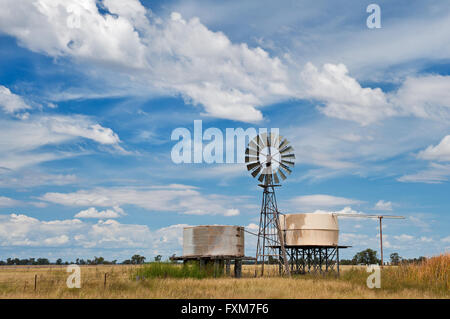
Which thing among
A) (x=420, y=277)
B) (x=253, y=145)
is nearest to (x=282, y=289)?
(x=420, y=277)

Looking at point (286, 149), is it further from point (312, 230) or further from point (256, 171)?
point (312, 230)

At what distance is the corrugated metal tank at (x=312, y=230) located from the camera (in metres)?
45.7

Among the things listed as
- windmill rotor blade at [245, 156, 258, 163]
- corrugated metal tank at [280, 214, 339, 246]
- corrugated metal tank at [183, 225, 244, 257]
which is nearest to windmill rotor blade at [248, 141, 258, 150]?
windmill rotor blade at [245, 156, 258, 163]

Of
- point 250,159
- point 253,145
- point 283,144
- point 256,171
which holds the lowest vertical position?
point 256,171

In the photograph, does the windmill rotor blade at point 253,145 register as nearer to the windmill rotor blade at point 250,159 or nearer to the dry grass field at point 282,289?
the windmill rotor blade at point 250,159

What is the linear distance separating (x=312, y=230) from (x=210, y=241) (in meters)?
10.9

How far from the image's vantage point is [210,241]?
1651 inches

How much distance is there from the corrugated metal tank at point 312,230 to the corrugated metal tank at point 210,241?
21.8 ft

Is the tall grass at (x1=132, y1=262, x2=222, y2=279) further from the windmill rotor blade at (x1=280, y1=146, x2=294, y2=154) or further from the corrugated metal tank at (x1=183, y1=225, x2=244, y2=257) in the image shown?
the windmill rotor blade at (x1=280, y1=146, x2=294, y2=154)

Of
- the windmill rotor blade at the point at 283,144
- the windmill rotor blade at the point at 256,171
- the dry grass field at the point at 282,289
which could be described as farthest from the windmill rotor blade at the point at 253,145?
the dry grass field at the point at 282,289

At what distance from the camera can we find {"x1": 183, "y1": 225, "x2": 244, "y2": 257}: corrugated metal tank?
41.9m
